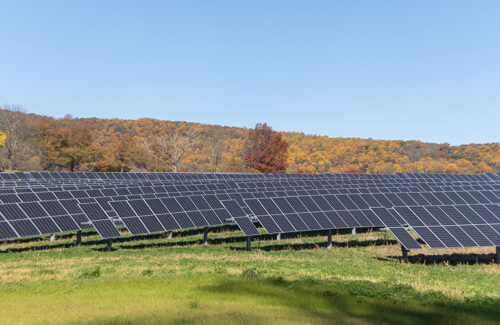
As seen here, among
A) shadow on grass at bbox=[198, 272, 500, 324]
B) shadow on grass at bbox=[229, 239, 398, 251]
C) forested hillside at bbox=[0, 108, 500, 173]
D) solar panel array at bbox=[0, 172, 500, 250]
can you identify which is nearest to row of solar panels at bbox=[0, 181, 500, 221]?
solar panel array at bbox=[0, 172, 500, 250]

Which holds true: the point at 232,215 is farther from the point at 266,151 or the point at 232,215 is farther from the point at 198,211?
the point at 266,151

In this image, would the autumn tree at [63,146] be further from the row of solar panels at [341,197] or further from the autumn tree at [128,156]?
the row of solar panels at [341,197]

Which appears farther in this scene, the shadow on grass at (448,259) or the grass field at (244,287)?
the shadow on grass at (448,259)

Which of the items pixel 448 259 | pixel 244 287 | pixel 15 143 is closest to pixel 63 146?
pixel 15 143

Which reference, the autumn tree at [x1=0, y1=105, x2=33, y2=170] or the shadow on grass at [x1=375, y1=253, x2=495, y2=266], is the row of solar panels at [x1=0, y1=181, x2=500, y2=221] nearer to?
the shadow on grass at [x1=375, y1=253, x2=495, y2=266]

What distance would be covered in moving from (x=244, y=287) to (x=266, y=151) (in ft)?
283

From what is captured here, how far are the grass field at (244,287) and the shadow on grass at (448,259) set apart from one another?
0.05 m

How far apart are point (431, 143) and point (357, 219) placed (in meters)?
151

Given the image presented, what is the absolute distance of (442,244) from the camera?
20438mm

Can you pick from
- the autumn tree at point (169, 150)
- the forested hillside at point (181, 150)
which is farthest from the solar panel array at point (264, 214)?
the autumn tree at point (169, 150)

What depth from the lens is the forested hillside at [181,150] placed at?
9081 cm

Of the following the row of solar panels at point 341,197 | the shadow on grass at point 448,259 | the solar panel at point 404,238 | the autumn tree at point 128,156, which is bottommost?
the shadow on grass at point 448,259

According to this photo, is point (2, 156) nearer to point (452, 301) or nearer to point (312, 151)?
point (312, 151)

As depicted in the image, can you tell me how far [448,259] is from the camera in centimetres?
2266
